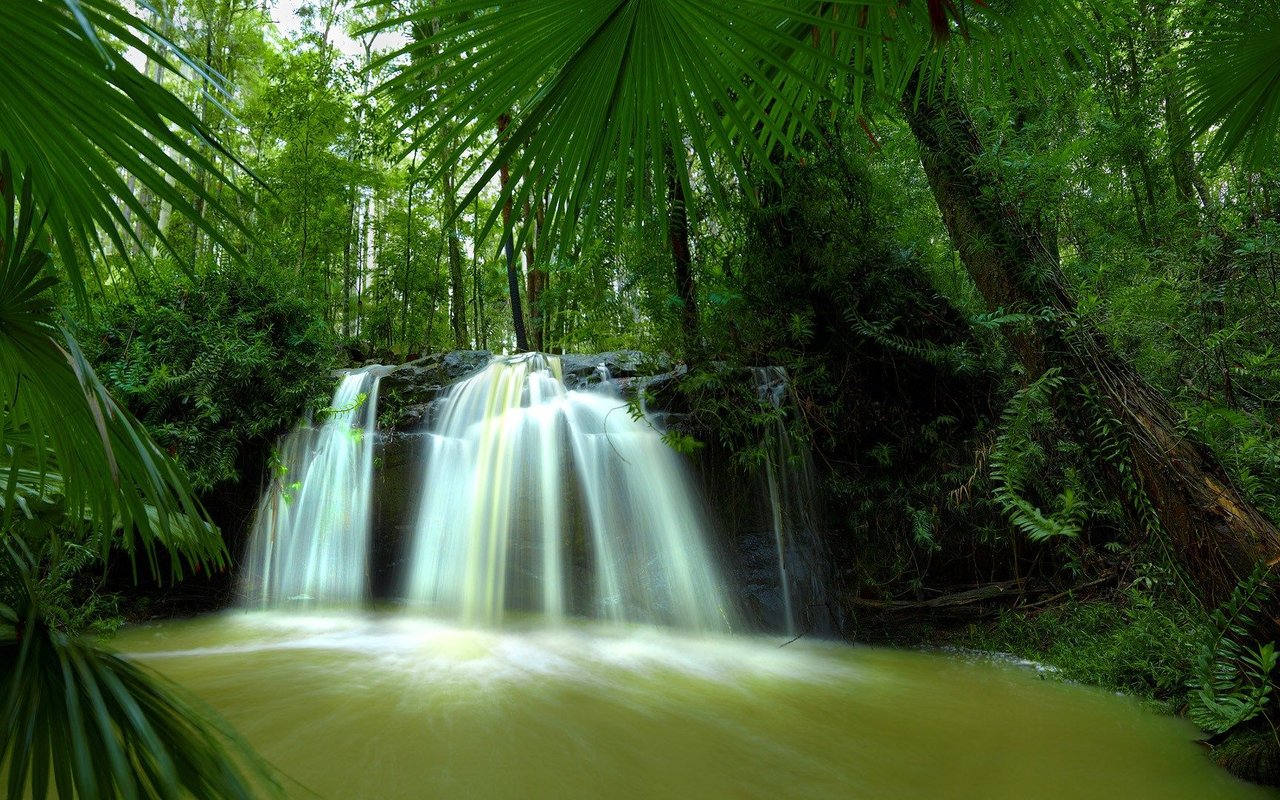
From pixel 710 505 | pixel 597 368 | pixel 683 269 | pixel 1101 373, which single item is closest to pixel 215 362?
pixel 597 368

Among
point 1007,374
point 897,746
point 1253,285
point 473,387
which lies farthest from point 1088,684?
point 473,387

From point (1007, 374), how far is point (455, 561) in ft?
15.2

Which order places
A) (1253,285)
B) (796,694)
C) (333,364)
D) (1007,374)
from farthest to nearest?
(333,364), (1007,374), (1253,285), (796,694)

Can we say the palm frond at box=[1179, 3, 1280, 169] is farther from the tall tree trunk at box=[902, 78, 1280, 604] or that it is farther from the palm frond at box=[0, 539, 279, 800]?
the palm frond at box=[0, 539, 279, 800]

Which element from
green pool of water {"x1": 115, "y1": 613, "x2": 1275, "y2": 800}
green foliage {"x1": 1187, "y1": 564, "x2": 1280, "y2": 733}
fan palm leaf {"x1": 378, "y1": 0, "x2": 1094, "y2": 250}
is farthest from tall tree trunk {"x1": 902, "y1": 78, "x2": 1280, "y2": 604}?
fan palm leaf {"x1": 378, "y1": 0, "x2": 1094, "y2": 250}

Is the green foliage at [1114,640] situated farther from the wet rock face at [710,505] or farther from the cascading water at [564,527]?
the cascading water at [564,527]

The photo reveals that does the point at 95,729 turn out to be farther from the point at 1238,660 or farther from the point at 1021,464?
the point at 1238,660

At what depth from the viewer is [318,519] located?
19.1ft

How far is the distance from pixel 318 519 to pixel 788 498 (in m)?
4.15

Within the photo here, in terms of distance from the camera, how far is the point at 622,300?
6340 millimetres

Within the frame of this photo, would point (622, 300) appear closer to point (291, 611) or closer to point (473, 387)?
point (473, 387)

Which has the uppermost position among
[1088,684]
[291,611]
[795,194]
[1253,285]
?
[795,194]

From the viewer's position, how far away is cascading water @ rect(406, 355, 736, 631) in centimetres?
500

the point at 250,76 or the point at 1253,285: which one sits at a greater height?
the point at 250,76
